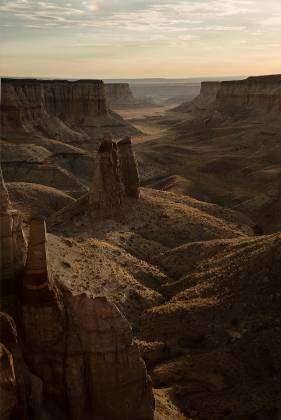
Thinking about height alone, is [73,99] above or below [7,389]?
above

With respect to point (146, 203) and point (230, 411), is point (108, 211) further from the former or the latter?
point (230, 411)

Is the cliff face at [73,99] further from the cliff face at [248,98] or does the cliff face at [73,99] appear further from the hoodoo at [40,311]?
the hoodoo at [40,311]

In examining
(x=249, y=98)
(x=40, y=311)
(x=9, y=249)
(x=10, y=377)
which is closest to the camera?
(x=10, y=377)

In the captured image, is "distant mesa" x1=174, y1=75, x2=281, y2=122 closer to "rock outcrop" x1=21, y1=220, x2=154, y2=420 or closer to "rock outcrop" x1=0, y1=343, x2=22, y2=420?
"rock outcrop" x1=21, y1=220, x2=154, y2=420

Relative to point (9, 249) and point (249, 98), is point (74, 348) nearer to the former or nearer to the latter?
point (9, 249)

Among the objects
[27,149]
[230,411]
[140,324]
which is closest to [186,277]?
[140,324]

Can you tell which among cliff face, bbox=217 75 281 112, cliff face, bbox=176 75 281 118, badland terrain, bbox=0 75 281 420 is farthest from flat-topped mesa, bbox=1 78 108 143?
cliff face, bbox=217 75 281 112

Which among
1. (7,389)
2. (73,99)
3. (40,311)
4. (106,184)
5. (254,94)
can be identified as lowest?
(7,389)

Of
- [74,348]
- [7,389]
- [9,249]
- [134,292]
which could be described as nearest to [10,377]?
[7,389]
